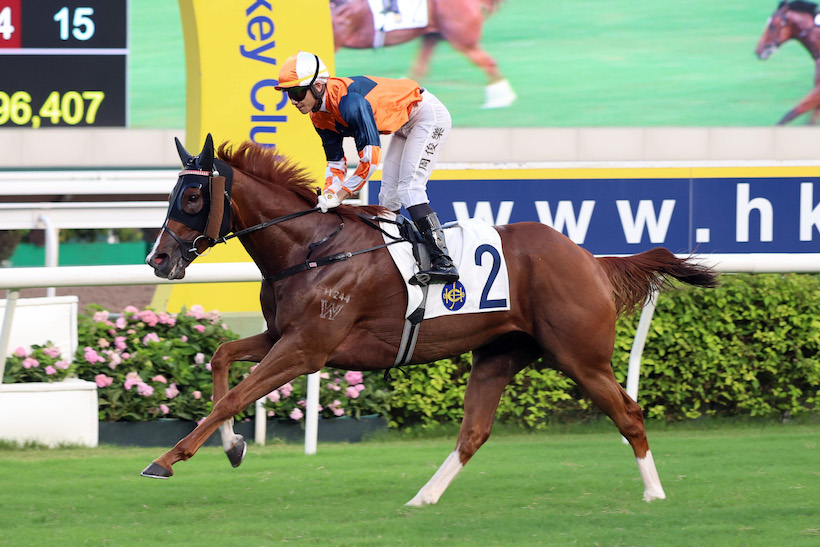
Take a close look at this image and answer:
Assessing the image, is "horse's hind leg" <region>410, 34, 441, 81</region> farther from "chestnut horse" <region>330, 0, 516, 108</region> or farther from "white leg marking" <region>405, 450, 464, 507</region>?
"white leg marking" <region>405, 450, 464, 507</region>

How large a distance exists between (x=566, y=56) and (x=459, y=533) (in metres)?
22.7

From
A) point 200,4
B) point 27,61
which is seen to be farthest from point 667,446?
point 27,61

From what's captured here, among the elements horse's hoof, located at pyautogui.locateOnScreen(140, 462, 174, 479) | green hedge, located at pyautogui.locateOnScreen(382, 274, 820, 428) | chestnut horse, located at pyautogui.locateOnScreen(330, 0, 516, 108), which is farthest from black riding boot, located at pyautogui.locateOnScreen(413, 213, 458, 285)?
chestnut horse, located at pyautogui.locateOnScreen(330, 0, 516, 108)

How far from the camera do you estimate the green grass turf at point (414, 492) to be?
3676 millimetres

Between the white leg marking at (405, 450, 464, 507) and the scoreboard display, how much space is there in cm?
1189

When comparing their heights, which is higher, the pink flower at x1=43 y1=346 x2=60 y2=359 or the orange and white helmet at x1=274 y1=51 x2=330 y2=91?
the orange and white helmet at x1=274 y1=51 x2=330 y2=91

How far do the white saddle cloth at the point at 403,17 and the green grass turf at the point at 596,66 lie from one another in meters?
0.53

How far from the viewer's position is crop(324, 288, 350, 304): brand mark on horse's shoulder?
417 cm

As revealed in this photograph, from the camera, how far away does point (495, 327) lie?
4477 millimetres

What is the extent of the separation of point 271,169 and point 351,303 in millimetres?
657

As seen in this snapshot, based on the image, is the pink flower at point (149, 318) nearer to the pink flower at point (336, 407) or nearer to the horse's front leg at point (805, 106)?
the pink flower at point (336, 407)

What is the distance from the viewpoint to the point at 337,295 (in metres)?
4.19

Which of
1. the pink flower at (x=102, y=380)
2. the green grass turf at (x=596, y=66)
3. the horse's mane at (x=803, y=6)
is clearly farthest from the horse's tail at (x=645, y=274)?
the horse's mane at (x=803, y=6)

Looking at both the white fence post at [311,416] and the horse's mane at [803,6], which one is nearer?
the white fence post at [311,416]
